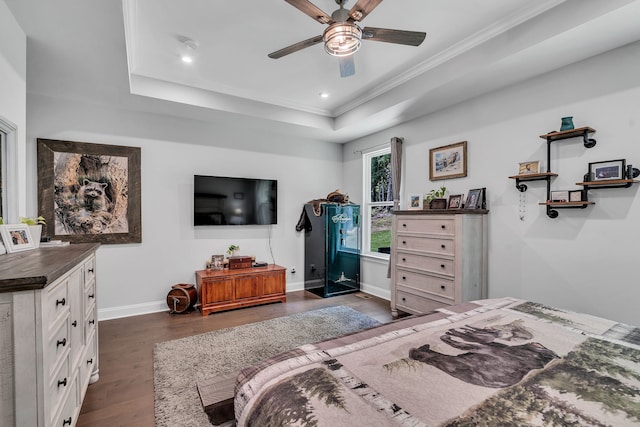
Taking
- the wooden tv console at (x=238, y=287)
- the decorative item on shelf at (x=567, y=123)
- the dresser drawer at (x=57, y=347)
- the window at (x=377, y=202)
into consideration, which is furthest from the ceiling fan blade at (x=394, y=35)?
the wooden tv console at (x=238, y=287)

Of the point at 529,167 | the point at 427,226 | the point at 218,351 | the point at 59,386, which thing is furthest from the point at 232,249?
the point at 529,167

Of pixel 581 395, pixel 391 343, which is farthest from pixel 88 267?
pixel 581 395

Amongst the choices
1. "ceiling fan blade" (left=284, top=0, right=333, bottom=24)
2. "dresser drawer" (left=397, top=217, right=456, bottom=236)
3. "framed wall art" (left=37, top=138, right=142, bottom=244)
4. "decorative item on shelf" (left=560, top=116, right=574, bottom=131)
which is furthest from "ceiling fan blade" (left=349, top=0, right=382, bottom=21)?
"framed wall art" (left=37, top=138, right=142, bottom=244)

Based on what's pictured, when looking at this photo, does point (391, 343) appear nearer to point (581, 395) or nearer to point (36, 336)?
point (581, 395)

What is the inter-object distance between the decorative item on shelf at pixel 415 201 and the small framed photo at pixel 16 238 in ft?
12.6

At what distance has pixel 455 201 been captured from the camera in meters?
3.60

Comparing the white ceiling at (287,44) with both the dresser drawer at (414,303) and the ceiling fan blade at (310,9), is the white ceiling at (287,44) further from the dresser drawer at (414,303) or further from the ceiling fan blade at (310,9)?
the dresser drawer at (414,303)

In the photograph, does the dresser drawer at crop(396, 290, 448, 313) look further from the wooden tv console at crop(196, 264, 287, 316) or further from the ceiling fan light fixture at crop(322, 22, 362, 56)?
the ceiling fan light fixture at crop(322, 22, 362, 56)

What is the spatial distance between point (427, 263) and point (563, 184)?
1.47 m

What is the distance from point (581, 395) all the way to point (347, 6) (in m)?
2.72

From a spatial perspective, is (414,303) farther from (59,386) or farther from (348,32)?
(59,386)

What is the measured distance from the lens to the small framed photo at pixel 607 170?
7.75ft

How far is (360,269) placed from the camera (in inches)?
204

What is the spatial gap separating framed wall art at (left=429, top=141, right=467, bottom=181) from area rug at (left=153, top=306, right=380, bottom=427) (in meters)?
2.05
